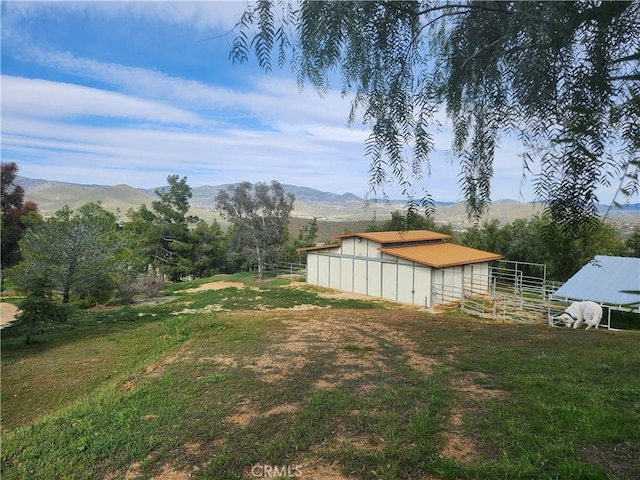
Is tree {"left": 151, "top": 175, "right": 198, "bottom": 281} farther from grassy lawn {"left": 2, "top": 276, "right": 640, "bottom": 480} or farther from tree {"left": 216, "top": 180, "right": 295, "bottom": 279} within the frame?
grassy lawn {"left": 2, "top": 276, "right": 640, "bottom": 480}

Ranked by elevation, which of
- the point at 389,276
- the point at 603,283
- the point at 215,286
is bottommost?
the point at 215,286

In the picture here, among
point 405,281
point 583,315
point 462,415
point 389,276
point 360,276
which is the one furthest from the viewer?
point 360,276

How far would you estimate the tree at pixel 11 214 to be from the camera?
27413 mm

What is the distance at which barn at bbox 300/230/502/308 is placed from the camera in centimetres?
1836

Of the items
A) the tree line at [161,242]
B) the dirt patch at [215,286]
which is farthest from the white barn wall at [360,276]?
the dirt patch at [215,286]

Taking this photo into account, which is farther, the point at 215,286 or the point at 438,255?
the point at 215,286

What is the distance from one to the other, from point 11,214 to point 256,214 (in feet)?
61.0

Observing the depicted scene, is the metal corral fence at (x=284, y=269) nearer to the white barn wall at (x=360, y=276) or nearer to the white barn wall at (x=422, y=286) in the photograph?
the white barn wall at (x=360, y=276)

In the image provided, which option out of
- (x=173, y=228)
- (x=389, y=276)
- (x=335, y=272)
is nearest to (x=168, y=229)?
(x=173, y=228)

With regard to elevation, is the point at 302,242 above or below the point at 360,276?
above

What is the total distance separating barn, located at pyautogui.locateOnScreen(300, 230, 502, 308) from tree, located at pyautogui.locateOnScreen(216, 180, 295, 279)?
639cm

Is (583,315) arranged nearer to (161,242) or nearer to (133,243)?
(133,243)

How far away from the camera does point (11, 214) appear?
2802cm

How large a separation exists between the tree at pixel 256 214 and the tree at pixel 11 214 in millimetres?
14878
